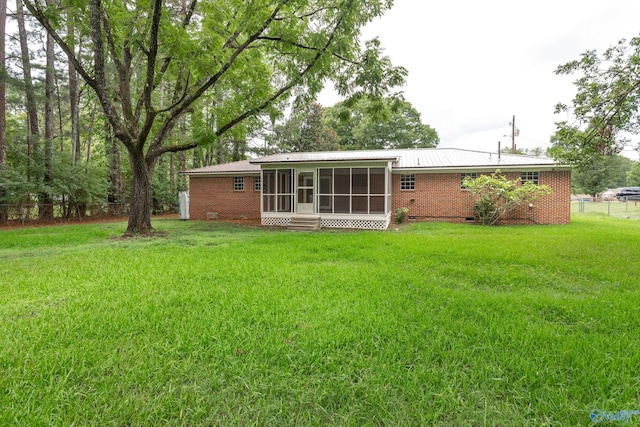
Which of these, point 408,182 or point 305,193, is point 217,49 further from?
point 408,182

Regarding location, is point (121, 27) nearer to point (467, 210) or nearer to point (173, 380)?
point (173, 380)

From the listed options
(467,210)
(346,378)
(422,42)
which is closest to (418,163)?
(467,210)

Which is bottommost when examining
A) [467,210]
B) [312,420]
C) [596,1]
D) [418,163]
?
[312,420]

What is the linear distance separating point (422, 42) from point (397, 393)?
12.1 metres

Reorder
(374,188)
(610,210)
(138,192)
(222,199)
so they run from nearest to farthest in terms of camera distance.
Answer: (138,192) → (374,188) → (222,199) → (610,210)

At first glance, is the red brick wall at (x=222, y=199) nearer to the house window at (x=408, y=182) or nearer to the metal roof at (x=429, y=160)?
the metal roof at (x=429, y=160)

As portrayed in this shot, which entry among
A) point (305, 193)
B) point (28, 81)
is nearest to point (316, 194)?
point (305, 193)

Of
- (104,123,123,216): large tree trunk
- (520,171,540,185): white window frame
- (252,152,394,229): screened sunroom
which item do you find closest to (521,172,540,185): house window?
(520,171,540,185): white window frame

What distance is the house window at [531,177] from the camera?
42.4ft

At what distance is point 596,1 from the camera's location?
287 inches

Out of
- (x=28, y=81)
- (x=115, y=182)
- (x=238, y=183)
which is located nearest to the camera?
(x=28, y=81)

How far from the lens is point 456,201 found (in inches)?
544
